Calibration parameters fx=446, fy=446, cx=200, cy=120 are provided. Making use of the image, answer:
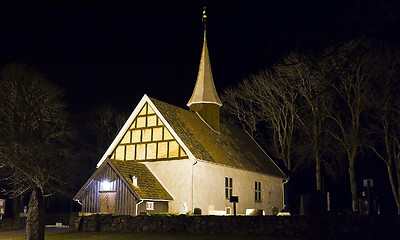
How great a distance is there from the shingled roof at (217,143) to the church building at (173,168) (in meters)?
0.10

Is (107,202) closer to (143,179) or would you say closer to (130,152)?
(143,179)

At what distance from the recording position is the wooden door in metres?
26.4

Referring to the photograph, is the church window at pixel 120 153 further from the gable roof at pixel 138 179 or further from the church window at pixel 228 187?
the church window at pixel 228 187

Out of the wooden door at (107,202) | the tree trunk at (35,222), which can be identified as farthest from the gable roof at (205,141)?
the tree trunk at (35,222)

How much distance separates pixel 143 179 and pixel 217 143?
813cm

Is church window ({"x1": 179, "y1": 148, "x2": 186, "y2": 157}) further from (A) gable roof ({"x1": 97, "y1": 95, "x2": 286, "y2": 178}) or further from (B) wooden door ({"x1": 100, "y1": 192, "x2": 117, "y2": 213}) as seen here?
(B) wooden door ({"x1": 100, "y1": 192, "x2": 117, "y2": 213})

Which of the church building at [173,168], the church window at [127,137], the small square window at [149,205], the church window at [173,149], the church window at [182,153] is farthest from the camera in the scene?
the church window at [127,137]

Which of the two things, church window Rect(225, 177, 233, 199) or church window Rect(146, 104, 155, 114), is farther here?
church window Rect(225, 177, 233, 199)

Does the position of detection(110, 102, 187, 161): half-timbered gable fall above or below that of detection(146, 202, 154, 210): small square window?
above

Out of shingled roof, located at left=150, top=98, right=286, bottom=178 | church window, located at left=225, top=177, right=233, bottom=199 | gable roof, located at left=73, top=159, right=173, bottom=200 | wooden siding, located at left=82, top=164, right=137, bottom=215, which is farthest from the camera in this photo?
church window, located at left=225, top=177, right=233, bottom=199

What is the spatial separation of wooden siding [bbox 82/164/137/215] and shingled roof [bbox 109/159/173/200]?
1.58 feet

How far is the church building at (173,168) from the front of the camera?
26.7 meters

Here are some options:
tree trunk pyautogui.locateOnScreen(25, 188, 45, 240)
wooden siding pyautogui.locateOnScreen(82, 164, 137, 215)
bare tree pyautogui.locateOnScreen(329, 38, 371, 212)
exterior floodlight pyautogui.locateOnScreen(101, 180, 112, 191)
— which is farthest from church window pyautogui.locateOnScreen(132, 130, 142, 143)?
bare tree pyautogui.locateOnScreen(329, 38, 371, 212)

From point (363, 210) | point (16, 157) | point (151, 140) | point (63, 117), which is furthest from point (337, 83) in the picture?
point (16, 157)
